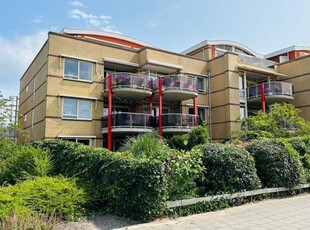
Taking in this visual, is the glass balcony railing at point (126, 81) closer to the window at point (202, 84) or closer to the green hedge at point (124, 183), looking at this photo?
the window at point (202, 84)

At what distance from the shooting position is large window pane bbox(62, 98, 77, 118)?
17750 millimetres

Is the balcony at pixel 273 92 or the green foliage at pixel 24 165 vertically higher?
the balcony at pixel 273 92

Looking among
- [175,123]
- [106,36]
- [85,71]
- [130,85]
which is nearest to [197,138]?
[175,123]

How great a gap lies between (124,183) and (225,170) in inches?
120

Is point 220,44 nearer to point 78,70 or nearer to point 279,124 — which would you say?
point 279,124

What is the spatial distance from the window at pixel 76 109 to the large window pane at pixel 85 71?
159 cm

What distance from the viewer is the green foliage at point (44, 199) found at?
→ 18.9 feet

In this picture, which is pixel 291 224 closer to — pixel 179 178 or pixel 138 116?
pixel 179 178

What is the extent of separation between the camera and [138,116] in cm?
1834

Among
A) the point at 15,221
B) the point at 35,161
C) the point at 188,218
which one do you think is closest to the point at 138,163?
the point at 188,218

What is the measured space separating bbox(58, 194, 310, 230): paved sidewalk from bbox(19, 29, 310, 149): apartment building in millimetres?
11367

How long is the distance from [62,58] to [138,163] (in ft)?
44.1

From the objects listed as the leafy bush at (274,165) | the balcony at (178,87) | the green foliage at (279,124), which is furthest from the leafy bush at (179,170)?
the balcony at (178,87)

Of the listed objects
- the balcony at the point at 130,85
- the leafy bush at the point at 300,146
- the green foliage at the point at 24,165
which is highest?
the balcony at the point at 130,85
